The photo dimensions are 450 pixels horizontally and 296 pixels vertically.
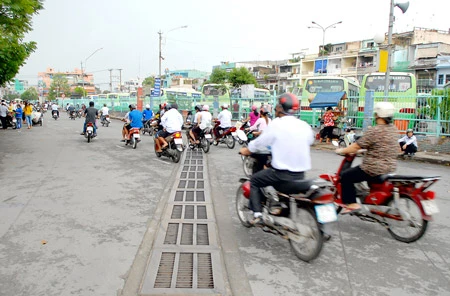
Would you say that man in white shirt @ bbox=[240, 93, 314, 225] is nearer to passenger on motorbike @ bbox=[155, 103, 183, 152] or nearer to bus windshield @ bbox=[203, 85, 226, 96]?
passenger on motorbike @ bbox=[155, 103, 183, 152]

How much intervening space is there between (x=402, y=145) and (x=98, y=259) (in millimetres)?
9778

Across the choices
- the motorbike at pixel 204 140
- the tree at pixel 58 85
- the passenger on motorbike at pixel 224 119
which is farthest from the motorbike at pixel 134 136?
the tree at pixel 58 85

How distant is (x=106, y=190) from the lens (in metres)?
6.81

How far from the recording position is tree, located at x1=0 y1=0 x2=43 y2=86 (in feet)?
29.0

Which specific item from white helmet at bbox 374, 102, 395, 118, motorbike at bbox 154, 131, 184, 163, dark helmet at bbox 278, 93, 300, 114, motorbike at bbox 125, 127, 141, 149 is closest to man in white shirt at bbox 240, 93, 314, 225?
dark helmet at bbox 278, 93, 300, 114

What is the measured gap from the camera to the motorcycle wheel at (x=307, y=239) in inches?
146

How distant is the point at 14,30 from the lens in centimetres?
992

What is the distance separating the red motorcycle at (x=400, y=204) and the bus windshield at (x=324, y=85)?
13676 mm

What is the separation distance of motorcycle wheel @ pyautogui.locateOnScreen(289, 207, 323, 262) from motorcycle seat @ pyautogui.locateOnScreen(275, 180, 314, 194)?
0.19 meters

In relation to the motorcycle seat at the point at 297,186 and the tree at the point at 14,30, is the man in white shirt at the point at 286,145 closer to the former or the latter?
the motorcycle seat at the point at 297,186

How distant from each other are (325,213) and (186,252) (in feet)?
5.14

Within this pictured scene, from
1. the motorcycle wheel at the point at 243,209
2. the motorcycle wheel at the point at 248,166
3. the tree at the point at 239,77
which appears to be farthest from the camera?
the tree at the point at 239,77

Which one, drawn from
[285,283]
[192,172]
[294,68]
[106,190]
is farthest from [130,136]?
[294,68]

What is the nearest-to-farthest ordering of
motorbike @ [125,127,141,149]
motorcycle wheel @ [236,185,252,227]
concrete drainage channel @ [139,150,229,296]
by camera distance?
concrete drainage channel @ [139,150,229,296] → motorcycle wheel @ [236,185,252,227] → motorbike @ [125,127,141,149]
